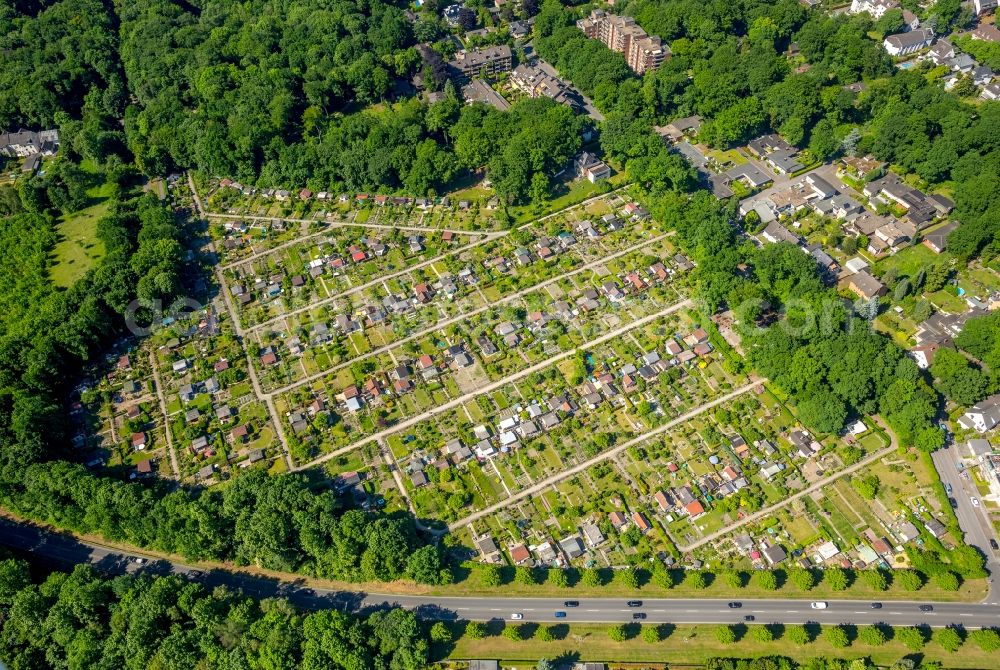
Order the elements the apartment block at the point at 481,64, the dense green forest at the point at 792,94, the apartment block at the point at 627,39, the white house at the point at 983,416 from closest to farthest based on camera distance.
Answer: the white house at the point at 983,416 < the dense green forest at the point at 792,94 < the apartment block at the point at 627,39 < the apartment block at the point at 481,64

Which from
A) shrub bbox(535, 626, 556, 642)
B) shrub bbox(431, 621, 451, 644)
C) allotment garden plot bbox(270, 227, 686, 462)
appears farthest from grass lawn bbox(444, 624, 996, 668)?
allotment garden plot bbox(270, 227, 686, 462)

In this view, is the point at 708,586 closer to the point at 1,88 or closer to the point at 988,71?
the point at 988,71

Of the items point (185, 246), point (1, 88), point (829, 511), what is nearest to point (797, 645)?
point (829, 511)

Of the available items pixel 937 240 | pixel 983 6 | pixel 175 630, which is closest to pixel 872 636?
pixel 937 240

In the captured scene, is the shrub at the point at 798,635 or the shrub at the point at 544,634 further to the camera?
the shrub at the point at 544,634

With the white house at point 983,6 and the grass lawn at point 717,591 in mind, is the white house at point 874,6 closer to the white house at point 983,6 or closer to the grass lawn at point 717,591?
the white house at point 983,6

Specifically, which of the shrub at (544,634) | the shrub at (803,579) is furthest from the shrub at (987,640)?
the shrub at (544,634)
